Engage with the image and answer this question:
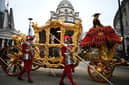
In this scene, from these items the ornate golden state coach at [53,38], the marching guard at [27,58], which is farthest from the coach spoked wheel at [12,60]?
the marching guard at [27,58]

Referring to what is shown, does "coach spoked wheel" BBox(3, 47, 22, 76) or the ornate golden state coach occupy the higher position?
the ornate golden state coach

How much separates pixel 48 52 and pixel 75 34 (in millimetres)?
1586

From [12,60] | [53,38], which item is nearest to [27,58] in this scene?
[12,60]

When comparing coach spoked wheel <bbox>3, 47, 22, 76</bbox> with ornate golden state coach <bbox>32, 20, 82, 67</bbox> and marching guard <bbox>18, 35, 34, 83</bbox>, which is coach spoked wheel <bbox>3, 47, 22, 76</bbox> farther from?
marching guard <bbox>18, 35, 34, 83</bbox>

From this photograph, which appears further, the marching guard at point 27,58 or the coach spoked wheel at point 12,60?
the coach spoked wheel at point 12,60

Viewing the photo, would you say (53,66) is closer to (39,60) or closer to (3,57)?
(39,60)

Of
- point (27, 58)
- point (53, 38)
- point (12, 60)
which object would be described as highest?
point (53, 38)

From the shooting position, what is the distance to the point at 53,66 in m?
8.70

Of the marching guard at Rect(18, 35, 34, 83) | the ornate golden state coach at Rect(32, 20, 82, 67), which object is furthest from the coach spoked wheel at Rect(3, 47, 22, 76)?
the marching guard at Rect(18, 35, 34, 83)

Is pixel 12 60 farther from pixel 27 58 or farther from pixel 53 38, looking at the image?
pixel 53 38

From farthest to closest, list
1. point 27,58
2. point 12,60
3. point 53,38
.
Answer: point 53,38, point 12,60, point 27,58

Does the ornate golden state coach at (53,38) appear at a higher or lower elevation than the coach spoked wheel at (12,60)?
higher

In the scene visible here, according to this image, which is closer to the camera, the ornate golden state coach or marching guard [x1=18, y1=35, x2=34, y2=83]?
marching guard [x1=18, y1=35, x2=34, y2=83]

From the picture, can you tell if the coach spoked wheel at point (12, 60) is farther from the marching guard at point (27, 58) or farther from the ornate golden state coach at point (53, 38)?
the marching guard at point (27, 58)
